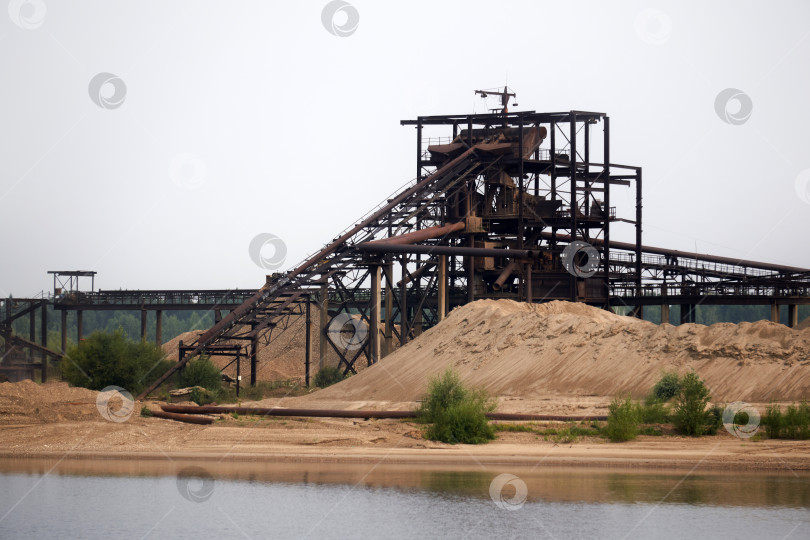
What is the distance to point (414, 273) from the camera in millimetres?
58625

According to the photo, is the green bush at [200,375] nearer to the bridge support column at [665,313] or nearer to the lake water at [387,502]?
the lake water at [387,502]

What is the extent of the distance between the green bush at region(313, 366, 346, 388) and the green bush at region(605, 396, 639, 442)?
2206cm

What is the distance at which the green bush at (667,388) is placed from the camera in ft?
115

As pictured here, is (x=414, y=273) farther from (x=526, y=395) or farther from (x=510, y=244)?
(x=526, y=395)

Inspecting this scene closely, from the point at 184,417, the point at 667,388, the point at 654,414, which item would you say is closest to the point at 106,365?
the point at 184,417

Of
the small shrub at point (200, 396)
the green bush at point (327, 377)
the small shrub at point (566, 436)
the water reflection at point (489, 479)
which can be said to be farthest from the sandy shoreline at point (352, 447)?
the green bush at point (327, 377)

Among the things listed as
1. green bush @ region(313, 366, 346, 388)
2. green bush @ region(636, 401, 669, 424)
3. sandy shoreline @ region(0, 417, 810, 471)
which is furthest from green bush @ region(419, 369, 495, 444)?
green bush @ region(313, 366, 346, 388)

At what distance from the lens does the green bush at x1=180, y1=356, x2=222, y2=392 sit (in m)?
46.0

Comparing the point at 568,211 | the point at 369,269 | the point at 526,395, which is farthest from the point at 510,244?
the point at 526,395

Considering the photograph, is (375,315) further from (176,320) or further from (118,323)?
(176,320)

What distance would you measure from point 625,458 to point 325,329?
2613cm

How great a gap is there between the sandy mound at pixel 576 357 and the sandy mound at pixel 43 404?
9648mm

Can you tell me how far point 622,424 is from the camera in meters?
31.5

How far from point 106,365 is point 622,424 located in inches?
954
